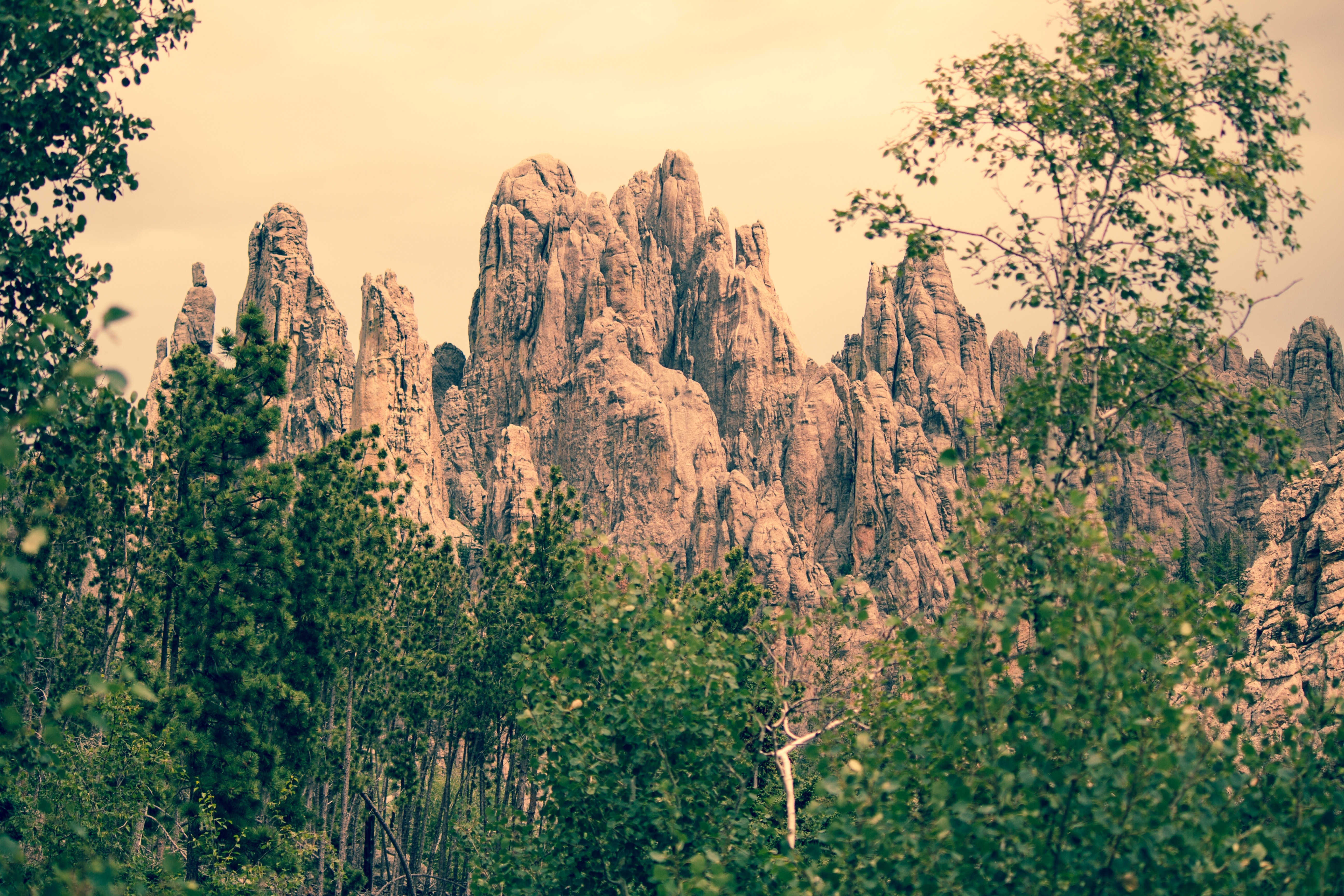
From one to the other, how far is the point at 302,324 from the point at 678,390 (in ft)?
116

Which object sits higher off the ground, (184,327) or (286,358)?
(184,327)

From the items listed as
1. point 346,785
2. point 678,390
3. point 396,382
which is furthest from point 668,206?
point 346,785

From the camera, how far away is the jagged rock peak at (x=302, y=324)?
9012 cm

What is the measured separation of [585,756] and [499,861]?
1933mm

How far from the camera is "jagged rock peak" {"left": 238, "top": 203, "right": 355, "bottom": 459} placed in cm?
9012

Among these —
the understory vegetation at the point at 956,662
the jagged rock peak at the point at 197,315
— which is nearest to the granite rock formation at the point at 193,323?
the jagged rock peak at the point at 197,315

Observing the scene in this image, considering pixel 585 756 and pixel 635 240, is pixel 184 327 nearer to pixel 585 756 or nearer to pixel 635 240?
pixel 635 240

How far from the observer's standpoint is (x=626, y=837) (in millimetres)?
10125

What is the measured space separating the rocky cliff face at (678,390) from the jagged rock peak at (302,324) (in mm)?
218

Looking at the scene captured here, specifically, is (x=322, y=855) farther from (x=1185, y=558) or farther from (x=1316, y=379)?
(x=1316, y=379)

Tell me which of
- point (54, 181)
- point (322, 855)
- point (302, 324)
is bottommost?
point (322, 855)

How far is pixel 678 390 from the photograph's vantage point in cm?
9656

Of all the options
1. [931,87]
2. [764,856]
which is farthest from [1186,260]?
[764,856]

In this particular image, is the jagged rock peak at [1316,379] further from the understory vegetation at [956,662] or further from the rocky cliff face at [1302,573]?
the understory vegetation at [956,662]
